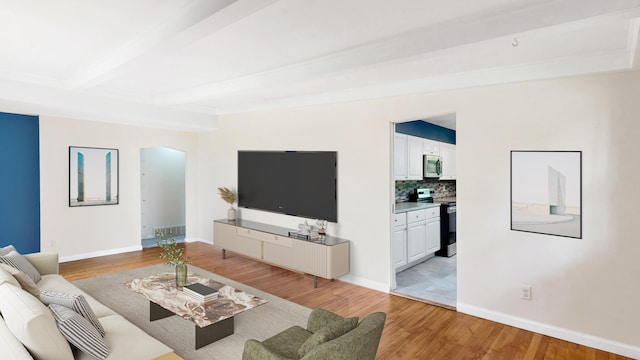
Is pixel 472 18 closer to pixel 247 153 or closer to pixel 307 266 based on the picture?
pixel 307 266

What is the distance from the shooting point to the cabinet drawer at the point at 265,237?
5.11 meters

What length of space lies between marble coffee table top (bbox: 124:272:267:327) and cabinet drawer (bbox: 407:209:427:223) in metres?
2.85

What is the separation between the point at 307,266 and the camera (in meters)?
4.80

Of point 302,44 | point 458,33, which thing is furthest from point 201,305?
point 458,33

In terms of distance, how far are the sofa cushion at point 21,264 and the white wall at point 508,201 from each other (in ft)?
11.4

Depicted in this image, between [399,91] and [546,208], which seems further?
[399,91]

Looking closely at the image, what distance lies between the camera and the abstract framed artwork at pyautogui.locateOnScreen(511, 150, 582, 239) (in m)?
3.24

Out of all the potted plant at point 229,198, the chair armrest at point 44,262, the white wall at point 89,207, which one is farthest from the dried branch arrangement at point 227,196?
the chair armrest at point 44,262

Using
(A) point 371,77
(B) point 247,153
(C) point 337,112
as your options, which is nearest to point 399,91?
(A) point 371,77

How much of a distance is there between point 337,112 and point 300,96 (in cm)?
68

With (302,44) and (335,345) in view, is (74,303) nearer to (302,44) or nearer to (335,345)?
(335,345)

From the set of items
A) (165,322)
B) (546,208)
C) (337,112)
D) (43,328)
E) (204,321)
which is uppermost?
(337,112)

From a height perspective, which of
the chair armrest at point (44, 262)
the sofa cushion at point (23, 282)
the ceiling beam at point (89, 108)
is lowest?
the chair armrest at point (44, 262)

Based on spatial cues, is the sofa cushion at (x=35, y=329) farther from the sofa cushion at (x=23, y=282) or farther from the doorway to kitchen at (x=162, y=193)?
the doorway to kitchen at (x=162, y=193)
